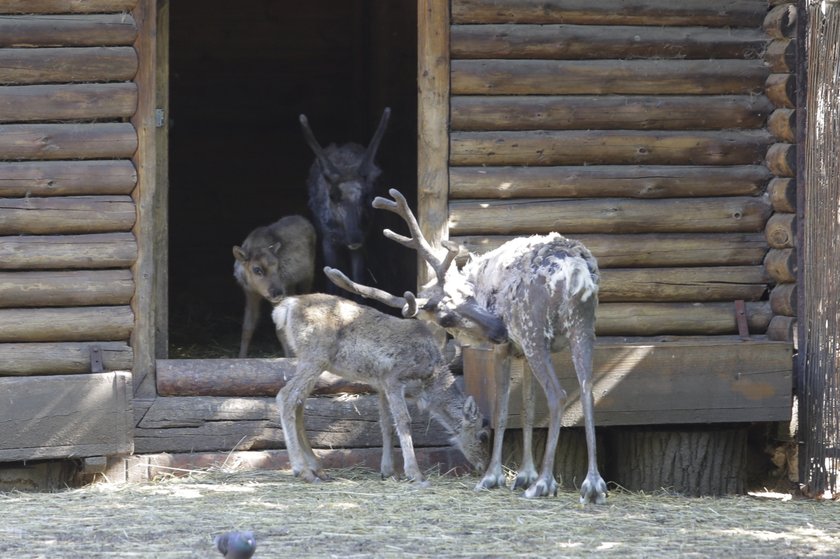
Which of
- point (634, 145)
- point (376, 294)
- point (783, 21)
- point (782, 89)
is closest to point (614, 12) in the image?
point (634, 145)

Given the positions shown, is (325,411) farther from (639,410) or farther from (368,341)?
(639,410)

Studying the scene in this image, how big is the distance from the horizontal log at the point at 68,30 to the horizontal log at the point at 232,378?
7.81 feet

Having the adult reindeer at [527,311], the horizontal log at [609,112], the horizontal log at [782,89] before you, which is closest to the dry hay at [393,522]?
the adult reindeer at [527,311]

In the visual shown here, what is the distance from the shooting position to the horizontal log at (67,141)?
9062 mm

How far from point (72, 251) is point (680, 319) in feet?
15.0

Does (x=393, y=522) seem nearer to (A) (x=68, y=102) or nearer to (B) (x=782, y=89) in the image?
(A) (x=68, y=102)

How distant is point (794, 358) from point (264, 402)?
155 inches

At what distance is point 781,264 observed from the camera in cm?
967

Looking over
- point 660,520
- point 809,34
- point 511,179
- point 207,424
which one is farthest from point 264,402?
point 809,34

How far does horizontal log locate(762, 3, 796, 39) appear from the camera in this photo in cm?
967

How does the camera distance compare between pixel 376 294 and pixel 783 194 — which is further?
pixel 783 194

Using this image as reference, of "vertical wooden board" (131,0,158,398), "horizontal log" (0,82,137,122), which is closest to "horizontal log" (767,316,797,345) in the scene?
"vertical wooden board" (131,0,158,398)

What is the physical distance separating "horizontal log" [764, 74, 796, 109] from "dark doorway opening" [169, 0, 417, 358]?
5556mm

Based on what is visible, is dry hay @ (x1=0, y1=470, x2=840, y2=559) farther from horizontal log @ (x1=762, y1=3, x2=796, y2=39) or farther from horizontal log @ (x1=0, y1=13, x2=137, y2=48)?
horizontal log @ (x1=762, y1=3, x2=796, y2=39)
